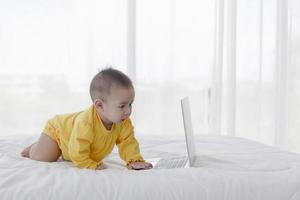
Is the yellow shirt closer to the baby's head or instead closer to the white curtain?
the baby's head

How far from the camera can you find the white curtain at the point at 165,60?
3.21 meters

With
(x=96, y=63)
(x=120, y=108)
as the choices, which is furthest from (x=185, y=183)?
(x=96, y=63)

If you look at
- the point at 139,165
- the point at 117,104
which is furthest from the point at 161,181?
the point at 117,104

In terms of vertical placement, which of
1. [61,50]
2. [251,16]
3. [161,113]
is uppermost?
[251,16]

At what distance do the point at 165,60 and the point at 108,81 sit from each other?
1838 millimetres

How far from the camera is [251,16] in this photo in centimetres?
354

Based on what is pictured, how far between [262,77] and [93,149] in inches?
86.7

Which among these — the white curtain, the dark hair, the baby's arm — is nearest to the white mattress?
the baby's arm

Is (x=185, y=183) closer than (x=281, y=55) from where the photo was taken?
Yes

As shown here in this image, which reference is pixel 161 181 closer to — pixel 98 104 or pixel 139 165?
pixel 139 165

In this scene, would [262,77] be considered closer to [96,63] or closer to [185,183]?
[96,63]

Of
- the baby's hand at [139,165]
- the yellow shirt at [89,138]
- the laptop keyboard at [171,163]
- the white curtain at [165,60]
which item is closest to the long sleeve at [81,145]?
the yellow shirt at [89,138]

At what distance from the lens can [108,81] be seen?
161 cm

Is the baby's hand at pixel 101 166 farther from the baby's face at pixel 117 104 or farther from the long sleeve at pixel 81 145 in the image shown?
the baby's face at pixel 117 104
